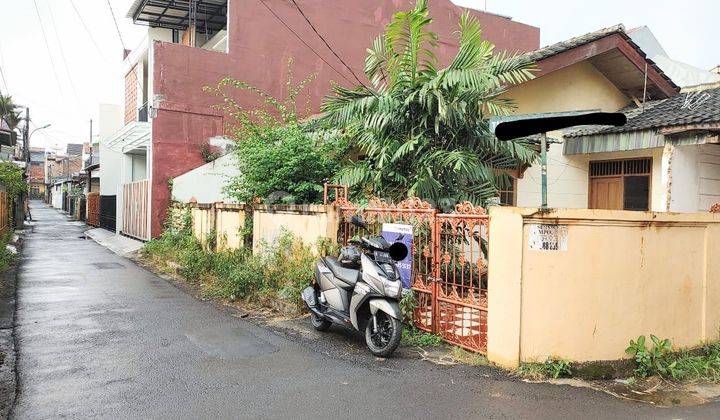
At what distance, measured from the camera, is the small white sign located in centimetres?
505

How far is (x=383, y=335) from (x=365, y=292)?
0.50 metres

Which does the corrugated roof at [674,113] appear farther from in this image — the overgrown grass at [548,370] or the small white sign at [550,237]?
the overgrown grass at [548,370]

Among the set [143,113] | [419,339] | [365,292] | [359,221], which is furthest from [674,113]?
[143,113]

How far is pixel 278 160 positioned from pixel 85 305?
4002 mm

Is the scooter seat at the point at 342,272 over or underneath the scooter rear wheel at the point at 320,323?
over

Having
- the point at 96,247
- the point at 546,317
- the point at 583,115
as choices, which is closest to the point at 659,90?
the point at 583,115

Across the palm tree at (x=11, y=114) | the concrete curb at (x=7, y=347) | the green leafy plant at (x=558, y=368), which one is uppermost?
the palm tree at (x=11, y=114)

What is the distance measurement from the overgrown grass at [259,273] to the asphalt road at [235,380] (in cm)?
83

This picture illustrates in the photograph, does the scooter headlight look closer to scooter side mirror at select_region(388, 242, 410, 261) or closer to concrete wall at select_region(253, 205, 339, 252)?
scooter side mirror at select_region(388, 242, 410, 261)

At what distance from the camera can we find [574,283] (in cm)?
509

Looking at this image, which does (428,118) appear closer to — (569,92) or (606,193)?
(569,92)

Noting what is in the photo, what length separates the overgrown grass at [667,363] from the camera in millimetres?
5176

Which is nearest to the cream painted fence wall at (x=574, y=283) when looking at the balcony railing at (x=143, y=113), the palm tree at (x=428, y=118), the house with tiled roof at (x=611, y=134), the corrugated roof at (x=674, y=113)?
the palm tree at (x=428, y=118)

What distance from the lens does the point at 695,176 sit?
9.12 m
